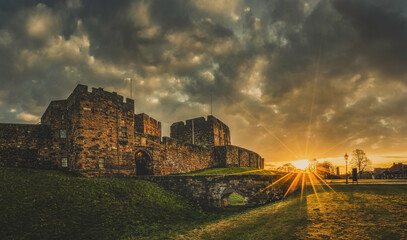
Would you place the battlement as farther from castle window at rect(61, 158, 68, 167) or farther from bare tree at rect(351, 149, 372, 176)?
bare tree at rect(351, 149, 372, 176)

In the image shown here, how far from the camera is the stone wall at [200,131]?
38.7 metres

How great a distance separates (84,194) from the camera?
534 inches

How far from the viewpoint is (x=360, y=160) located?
203 ft

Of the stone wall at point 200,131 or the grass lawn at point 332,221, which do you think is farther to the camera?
the stone wall at point 200,131

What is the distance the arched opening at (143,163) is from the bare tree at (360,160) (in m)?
62.4

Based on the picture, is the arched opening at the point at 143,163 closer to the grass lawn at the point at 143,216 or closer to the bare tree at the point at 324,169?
the grass lawn at the point at 143,216

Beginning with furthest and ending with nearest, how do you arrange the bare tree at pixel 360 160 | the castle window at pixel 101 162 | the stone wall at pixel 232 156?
the bare tree at pixel 360 160
the stone wall at pixel 232 156
the castle window at pixel 101 162

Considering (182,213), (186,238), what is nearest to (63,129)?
(182,213)

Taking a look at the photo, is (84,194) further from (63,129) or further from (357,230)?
(357,230)

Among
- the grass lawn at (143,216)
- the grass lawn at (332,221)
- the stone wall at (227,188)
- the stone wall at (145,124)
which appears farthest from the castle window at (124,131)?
the grass lawn at (332,221)

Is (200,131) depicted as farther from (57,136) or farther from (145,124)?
(57,136)

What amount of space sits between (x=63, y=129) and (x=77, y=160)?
4.63 meters

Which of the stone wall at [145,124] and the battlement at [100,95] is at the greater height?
the battlement at [100,95]

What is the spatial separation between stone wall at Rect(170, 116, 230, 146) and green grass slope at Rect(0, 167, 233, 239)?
21.7 m
